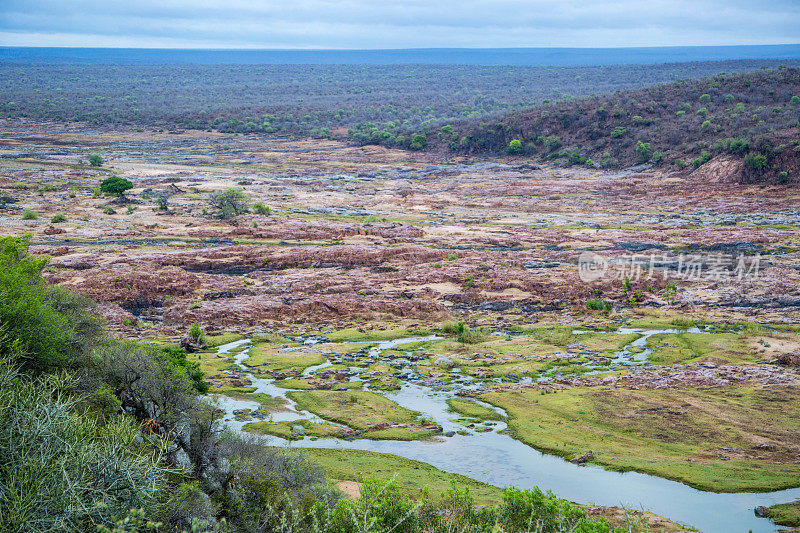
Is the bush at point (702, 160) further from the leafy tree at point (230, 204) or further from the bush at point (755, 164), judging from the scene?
the leafy tree at point (230, 204)

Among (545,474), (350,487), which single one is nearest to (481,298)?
(545,474)

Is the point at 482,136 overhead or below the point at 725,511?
overhead

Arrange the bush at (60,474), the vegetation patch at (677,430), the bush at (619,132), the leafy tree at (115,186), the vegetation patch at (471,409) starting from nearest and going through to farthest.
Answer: the bush at (60,474), the vegetation patch at (677,430), the vegetation patch at (471,409), the leafy tree at (115,186), the bush at (619,132)

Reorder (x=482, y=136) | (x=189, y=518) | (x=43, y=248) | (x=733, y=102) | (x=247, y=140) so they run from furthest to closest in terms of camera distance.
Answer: (x=247, y=140)
(x=482, y=136)
(x=733, y=102)
(x=43, y=248)
(x=189, y=518)

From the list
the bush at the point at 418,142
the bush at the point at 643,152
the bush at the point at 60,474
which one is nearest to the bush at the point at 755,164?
the bush at the point at 643,152

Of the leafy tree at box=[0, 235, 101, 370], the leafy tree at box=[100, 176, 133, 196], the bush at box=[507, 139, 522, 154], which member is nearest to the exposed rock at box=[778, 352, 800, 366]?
the leafy tree at box=[0, 235, 101, 370]

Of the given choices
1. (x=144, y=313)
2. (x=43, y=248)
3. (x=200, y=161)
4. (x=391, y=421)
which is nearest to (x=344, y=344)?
(x=391, y=421)

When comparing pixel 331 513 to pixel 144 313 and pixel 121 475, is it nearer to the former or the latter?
pixel 121 475

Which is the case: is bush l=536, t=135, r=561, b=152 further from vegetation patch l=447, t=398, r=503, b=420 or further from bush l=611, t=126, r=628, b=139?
vegetation patch l=447, t=398, r=503, b=420
